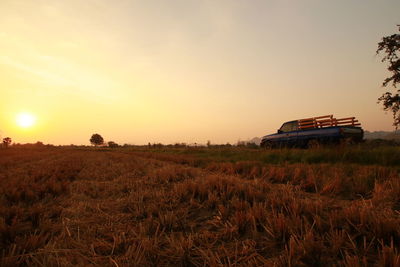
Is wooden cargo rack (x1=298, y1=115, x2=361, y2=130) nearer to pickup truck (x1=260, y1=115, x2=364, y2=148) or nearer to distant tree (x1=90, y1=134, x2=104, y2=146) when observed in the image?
pickup truck (x1=260, y1=115, x2=364, y2=148)

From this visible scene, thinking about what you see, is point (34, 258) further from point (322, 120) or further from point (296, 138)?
point (322, 120)

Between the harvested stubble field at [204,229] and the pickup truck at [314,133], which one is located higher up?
the pickup truck at [314,133]

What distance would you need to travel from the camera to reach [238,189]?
9.92 feet

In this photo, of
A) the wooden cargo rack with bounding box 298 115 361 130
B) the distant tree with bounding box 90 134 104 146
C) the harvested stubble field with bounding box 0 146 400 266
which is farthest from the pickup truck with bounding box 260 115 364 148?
the distant tree with bounding box 90 134 104 146

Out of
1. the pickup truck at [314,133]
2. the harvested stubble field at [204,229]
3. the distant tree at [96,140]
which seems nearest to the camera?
the harvested stubble field at [204,229]

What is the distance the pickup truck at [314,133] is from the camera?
10.1m

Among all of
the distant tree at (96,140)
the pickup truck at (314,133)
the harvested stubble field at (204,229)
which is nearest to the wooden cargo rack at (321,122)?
the pickup truck at (314,133)

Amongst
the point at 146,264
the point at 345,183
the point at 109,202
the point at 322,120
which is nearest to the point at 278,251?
the point at 146,264

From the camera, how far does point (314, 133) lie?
36.9ft

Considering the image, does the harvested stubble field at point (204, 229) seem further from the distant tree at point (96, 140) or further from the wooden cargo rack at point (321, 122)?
the distant tree at point (96, 140)

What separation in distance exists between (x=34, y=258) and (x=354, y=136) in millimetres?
13247

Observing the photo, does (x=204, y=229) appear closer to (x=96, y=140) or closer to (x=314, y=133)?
(x=314, y=133)

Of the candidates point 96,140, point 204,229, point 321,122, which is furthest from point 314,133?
point 96,140

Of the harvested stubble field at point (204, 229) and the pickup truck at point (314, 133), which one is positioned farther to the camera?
the pickup truck at point (314, 133)
